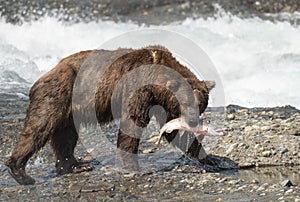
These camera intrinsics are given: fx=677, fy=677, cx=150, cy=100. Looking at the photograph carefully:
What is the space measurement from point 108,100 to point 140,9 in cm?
1304

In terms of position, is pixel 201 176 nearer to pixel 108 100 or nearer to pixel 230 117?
pixel 108 100

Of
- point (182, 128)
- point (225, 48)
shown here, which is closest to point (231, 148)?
point (182, 128)

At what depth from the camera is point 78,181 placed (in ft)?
22.1

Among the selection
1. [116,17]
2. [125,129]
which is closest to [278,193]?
[125,129]

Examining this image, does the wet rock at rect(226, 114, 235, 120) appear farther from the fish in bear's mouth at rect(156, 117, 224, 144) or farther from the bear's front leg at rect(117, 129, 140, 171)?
the bear's front leg at rect(117, 129, 140, 171)

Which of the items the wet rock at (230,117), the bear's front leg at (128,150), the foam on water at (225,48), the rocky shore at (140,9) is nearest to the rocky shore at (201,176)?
the bear's front leg at (128,150)

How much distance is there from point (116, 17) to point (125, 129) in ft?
41.1

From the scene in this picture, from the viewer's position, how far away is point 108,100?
6828 mm

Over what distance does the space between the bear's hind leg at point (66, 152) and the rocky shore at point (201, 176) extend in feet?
0.37

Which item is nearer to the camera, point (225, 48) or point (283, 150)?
point (283, 150)

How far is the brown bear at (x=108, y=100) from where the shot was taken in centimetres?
663

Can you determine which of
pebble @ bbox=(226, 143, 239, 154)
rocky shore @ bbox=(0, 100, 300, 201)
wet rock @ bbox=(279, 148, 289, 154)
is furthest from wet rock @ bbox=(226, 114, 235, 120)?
wet rock @ bbox=(279, 148, 289, 154)

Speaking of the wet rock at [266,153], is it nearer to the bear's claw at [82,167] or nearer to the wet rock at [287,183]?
the wet rock at [287,183]

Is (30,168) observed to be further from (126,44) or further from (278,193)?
(126,44)
